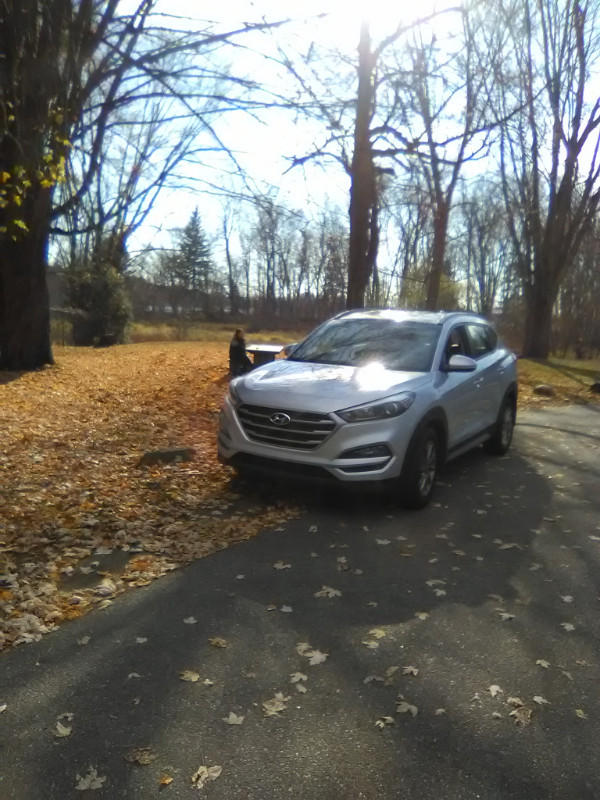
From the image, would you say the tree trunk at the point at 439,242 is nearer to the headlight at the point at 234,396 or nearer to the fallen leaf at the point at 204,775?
the headlight at the point at 234,396

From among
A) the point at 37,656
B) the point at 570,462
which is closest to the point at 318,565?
the point at 37,656

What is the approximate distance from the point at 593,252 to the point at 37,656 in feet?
157

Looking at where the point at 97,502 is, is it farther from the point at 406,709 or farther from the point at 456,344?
the point at 456,344

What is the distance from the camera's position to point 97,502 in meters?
6.87

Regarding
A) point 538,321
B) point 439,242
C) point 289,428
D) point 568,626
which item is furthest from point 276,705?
point 538,321

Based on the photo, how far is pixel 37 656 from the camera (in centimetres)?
392

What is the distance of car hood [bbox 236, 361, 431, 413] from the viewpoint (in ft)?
21.1

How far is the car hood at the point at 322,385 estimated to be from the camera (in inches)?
253

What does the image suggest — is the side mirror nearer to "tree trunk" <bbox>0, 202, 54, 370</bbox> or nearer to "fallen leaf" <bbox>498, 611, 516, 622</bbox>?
"fallen leaf" <bbox>498, 611, 516, 622</bbox>

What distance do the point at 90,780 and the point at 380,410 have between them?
413 cm

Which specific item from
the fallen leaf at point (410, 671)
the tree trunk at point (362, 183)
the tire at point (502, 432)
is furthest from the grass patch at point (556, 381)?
the fallen leaf at point (410, 671)

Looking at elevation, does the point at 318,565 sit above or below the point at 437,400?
below

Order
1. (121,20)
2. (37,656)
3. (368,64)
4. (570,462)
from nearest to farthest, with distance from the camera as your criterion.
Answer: (37,656), (121,20), (570,462), (368,64)

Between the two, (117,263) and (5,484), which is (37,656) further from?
(117,263)
